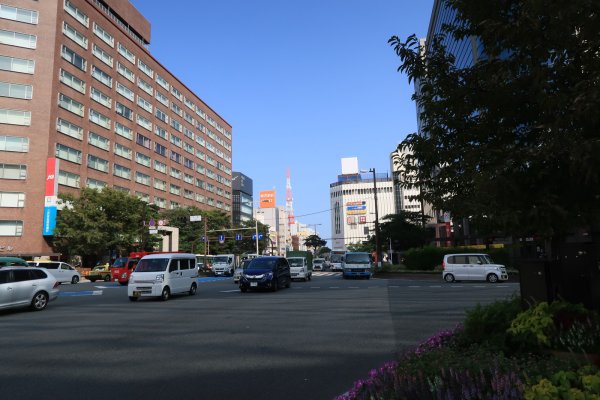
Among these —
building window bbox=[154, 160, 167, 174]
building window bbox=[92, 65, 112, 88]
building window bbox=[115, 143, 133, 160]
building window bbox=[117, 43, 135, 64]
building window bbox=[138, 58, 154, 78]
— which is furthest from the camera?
building window bbox=[154, 160, 167, 174]

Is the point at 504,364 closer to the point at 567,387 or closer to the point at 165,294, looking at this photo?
the point at 567,387

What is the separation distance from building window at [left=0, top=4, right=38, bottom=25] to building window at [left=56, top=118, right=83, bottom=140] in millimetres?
12024

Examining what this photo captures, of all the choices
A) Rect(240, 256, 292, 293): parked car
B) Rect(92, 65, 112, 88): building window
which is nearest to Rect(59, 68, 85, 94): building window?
Rect(92, 65, 112, 88): building window

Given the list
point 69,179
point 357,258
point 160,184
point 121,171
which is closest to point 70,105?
point 69,179

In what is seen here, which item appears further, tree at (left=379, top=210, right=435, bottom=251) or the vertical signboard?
tree at (left=379, top=210, right=435, bottom=251)

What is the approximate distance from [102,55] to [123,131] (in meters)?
11.4

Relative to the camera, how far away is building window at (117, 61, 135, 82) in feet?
214

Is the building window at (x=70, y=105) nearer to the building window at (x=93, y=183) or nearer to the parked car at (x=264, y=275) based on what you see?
the building window at (x=93, y=183)

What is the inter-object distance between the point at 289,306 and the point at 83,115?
171ft

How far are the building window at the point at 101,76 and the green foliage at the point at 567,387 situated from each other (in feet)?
216

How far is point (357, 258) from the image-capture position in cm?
3241

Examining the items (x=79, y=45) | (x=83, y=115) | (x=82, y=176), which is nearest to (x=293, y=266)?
(x=82, y=176)

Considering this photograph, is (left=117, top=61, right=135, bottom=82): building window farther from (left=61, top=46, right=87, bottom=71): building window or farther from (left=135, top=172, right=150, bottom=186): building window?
(left=135, top=172, right=150, bottom=186): building window

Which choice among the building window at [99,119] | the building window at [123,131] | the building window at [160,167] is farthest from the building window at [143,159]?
the building window at [99,119]
